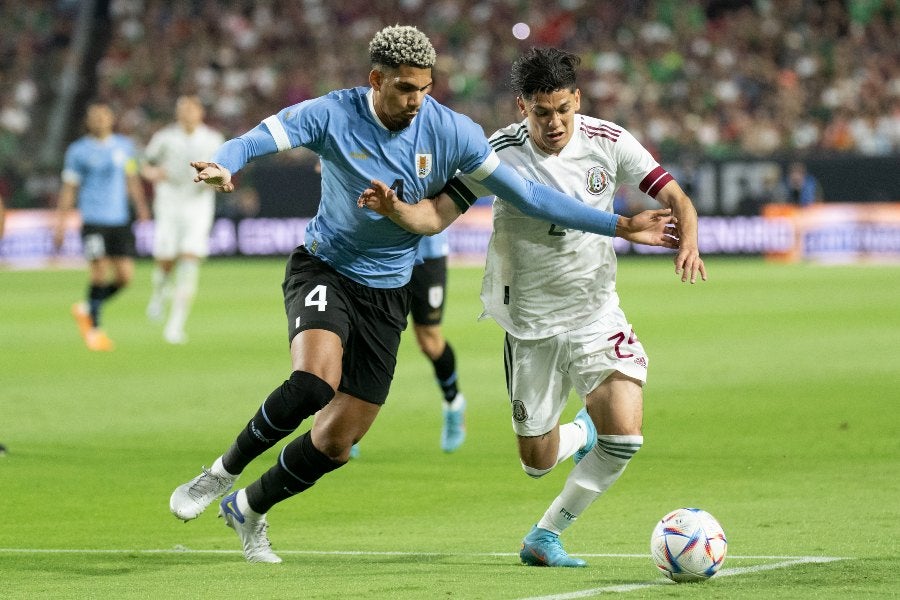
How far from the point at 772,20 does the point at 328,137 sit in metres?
26.8

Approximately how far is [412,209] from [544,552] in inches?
60.3

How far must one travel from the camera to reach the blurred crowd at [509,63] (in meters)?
30.2

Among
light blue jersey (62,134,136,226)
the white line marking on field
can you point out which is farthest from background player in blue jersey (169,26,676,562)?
light blue jersey (62,134,136,226)

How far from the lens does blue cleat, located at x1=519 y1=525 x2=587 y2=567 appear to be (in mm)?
6301

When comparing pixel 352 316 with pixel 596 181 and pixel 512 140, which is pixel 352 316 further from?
pixel 596 181

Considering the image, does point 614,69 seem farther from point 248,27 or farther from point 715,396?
point 715,396

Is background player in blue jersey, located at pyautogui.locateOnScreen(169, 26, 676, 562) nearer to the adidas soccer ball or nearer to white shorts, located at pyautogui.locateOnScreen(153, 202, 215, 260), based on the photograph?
the adidas soccer ball

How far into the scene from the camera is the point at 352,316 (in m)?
6.51

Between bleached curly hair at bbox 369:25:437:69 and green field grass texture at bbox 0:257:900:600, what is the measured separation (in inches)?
81.5

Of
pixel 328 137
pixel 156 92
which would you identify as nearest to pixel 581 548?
pixel 328 137

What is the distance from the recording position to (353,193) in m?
6.50

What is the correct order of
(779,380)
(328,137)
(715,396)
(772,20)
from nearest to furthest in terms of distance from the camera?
(328,137) < (715,396) < (779,380) < (772,20)

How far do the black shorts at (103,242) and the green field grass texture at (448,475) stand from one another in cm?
99

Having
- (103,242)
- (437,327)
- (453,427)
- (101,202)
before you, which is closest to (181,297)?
(103,242)
